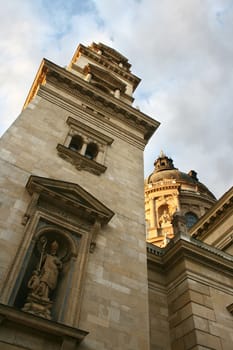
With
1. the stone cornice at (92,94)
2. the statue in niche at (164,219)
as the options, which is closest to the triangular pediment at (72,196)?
the stone cornice at (92,94)

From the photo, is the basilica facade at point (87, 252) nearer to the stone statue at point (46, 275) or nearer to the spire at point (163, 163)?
the stone statue at point (46, 275)

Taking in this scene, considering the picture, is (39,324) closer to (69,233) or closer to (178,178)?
(69,233)

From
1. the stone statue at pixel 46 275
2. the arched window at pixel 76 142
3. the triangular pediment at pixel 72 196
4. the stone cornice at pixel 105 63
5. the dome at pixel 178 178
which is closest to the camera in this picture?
the stone statue at pixel 46 275

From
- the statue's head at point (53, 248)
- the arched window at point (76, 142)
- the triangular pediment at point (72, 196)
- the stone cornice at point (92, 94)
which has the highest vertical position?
the stone cornice at point (92, 94)

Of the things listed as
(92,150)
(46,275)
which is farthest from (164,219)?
(46,275)

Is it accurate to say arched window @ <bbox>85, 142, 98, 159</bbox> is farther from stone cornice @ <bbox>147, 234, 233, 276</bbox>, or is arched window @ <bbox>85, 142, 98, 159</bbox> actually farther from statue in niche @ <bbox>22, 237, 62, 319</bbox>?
statue in niche @ <bbox>22, 237, 62, 319</bbox>

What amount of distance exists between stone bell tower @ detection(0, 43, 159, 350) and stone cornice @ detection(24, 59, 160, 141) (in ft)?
2.43

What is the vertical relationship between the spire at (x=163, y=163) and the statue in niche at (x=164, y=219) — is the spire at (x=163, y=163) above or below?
above

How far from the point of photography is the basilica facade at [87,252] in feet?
32.2

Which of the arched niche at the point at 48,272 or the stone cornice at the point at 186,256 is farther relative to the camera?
the stone cornice at the point at 186,256

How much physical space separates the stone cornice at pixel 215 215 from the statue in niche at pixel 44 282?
1491 centimetres

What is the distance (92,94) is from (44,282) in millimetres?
13817

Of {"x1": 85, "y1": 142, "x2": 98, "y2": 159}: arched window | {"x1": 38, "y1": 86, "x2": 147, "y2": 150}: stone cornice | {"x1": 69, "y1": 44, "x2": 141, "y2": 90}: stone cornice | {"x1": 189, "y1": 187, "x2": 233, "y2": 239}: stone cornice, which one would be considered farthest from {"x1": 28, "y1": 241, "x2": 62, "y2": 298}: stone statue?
{"x1": 69, "y1": 44, "x2": 141, "y2": 90}: stone cornice

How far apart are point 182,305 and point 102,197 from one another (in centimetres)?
529
